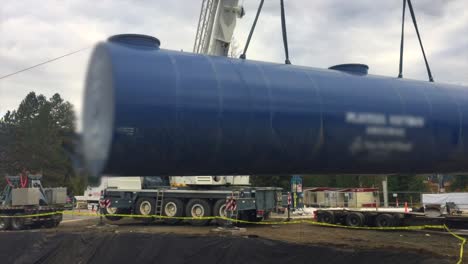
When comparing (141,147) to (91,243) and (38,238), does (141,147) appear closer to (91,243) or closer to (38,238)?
(91,243)

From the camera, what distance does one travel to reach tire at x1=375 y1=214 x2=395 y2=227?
46.5 feet

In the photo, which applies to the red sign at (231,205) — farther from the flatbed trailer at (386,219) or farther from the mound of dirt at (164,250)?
the mound of dirt at (164,250)

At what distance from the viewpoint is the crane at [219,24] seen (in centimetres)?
1441

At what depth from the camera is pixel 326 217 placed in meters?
15.9

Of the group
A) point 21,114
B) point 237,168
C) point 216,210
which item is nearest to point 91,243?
point 216,210

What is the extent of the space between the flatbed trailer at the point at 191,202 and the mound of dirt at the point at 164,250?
4546 mm

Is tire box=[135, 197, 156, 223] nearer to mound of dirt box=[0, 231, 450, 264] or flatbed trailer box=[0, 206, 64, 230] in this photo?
flatbed trailer box=[0, 206, 64, 230]

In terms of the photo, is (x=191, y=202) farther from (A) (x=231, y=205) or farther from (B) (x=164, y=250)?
(B) (x=164, y=250)

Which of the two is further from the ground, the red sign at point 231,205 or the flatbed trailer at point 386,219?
the red sign at point 231,205

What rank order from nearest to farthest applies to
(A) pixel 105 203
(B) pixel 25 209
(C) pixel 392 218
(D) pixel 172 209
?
(C) pixel 392 218 < (D) pixel 172 209 < (B) pixel 25 209 < (A) pixel 105 203

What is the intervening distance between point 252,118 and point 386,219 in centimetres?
1139

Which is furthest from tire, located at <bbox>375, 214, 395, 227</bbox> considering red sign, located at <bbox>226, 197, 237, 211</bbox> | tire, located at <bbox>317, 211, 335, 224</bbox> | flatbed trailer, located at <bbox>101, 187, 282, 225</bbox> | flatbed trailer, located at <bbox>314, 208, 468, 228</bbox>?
red sign, located at <bbox>226, 197, 237, 211</bbox>

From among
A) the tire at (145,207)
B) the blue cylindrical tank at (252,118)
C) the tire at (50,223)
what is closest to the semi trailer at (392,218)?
the tire at (145,207)

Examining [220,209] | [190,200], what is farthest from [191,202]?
[220,209]
